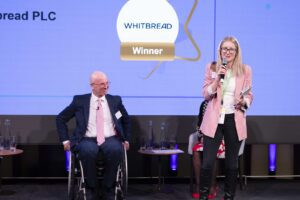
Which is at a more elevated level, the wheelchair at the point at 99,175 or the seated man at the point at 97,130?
the seated man at the point at 97,130

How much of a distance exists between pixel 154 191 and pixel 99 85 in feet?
4.33

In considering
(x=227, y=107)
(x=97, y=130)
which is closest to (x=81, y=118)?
(x=97, y=130)

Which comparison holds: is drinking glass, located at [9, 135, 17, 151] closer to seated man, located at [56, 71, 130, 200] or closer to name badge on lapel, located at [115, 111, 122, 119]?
seated man, located at [56, 71, 130, 200]

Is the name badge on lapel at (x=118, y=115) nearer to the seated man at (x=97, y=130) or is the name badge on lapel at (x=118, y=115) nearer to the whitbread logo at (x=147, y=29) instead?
the seated man at (x=97, y=130)

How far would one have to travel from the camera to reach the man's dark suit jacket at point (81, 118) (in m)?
4.08

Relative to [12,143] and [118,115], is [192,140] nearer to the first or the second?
[118,115]

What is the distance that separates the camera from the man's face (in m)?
4.13

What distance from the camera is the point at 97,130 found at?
4.11 metres

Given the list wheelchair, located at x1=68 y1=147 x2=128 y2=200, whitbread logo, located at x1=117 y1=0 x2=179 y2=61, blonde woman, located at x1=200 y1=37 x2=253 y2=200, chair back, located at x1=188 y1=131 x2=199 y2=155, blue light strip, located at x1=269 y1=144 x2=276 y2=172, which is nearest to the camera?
blonde woman, located at x1=200 y1=37 x2=253 y2=200

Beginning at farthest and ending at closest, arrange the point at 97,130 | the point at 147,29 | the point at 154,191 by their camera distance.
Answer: the point at 147,29
the point at 154,191
the point at 97,130

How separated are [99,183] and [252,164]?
6.83 feet

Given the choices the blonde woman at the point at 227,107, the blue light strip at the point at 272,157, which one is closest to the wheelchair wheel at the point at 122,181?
the blonde woman at the point at 227,107

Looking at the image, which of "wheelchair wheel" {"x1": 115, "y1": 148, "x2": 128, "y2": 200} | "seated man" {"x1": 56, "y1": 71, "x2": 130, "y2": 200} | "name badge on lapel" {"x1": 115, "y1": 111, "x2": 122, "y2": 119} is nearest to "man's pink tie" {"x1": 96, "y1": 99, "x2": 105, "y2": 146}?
"seated man" {"x1": 56, "y1": 71, "x2": 130, "y2": 200}

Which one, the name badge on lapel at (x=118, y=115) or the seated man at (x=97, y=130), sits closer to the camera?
the seated man at (x=97, y=130)
